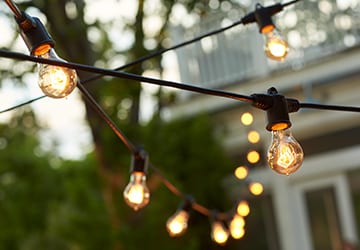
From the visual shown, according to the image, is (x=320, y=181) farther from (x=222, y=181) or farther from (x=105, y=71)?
(x=105, y=71)

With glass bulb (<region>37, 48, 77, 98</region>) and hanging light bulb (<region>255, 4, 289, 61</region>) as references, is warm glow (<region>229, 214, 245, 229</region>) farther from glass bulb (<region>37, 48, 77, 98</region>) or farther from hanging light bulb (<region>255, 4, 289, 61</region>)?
glass bulb (<region>37, 48, 77, 98</region>)

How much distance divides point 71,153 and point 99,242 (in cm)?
613

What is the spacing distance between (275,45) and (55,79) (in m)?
1.40

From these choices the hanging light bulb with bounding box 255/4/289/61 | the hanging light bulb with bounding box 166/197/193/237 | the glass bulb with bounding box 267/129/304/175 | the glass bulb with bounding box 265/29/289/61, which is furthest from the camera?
the hanging light bulb with bounding box 166/197/193/237

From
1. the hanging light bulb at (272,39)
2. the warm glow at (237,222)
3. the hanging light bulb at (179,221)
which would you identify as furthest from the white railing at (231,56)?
the hanging light bulb at (272,39)

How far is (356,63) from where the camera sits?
7512 mm

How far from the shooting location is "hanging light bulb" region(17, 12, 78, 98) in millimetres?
2125

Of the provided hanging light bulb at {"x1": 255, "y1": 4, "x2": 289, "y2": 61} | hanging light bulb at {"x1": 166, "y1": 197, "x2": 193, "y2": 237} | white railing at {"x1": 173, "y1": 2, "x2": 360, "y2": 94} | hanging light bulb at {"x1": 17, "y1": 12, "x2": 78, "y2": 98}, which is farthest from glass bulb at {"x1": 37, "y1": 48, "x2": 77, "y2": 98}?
white railing at {"x1": 173, "y1": 2, "x2": 360, "y2": 94}

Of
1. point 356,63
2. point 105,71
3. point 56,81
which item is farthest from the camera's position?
point 356,63

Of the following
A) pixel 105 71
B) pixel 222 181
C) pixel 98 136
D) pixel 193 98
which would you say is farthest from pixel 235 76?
pixel 105 71

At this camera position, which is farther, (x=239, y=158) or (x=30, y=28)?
(x=239, y=158)

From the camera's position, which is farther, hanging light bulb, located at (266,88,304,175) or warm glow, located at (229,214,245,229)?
warm glow, located at (229,214,245,229)

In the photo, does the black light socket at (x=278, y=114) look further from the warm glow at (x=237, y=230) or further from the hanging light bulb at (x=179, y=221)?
the warm glow at (x=237, y=230)

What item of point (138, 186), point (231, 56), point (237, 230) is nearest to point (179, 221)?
point (237, 230)
